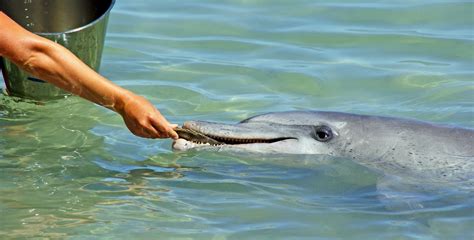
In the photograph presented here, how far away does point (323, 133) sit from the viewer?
28.5 ft

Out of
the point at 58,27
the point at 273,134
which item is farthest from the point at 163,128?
the point at 58,27

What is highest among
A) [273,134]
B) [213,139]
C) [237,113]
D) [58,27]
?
[58,27]

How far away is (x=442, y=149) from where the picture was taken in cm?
848

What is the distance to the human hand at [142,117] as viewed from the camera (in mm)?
7500

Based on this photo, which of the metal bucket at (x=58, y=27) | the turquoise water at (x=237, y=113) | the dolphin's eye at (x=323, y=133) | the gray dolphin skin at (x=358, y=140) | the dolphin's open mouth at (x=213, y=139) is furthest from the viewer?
the metal bucket at (x=58, y=27)

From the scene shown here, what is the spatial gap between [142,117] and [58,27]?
319cm

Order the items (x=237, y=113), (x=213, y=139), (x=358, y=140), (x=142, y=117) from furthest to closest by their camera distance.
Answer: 1. (x=237, y=113)
2. (x=358, y=140)
3. (x=213, y=139)
4. (x=142, y=117)

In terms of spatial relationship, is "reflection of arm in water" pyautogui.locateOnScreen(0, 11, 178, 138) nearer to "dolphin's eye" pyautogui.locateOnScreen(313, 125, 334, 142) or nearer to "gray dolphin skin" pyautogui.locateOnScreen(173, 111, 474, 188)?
"gray dolphin skin" pyautogui.locateOnScreen(173, 111, 474, 188)

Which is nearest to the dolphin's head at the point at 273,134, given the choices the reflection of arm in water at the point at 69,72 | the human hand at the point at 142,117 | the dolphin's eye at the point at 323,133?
the dolphin's eye at the point at 323,133

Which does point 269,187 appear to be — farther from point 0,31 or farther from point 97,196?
point 0,31

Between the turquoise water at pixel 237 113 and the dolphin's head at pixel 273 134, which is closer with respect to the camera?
the turquoise water at pixel 237 113

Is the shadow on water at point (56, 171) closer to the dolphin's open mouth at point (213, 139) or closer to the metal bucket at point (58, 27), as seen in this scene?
the metal bucket at point (58, 27)

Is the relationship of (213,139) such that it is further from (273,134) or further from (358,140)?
(358,140)

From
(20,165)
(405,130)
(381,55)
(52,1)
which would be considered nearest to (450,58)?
(381,55)
